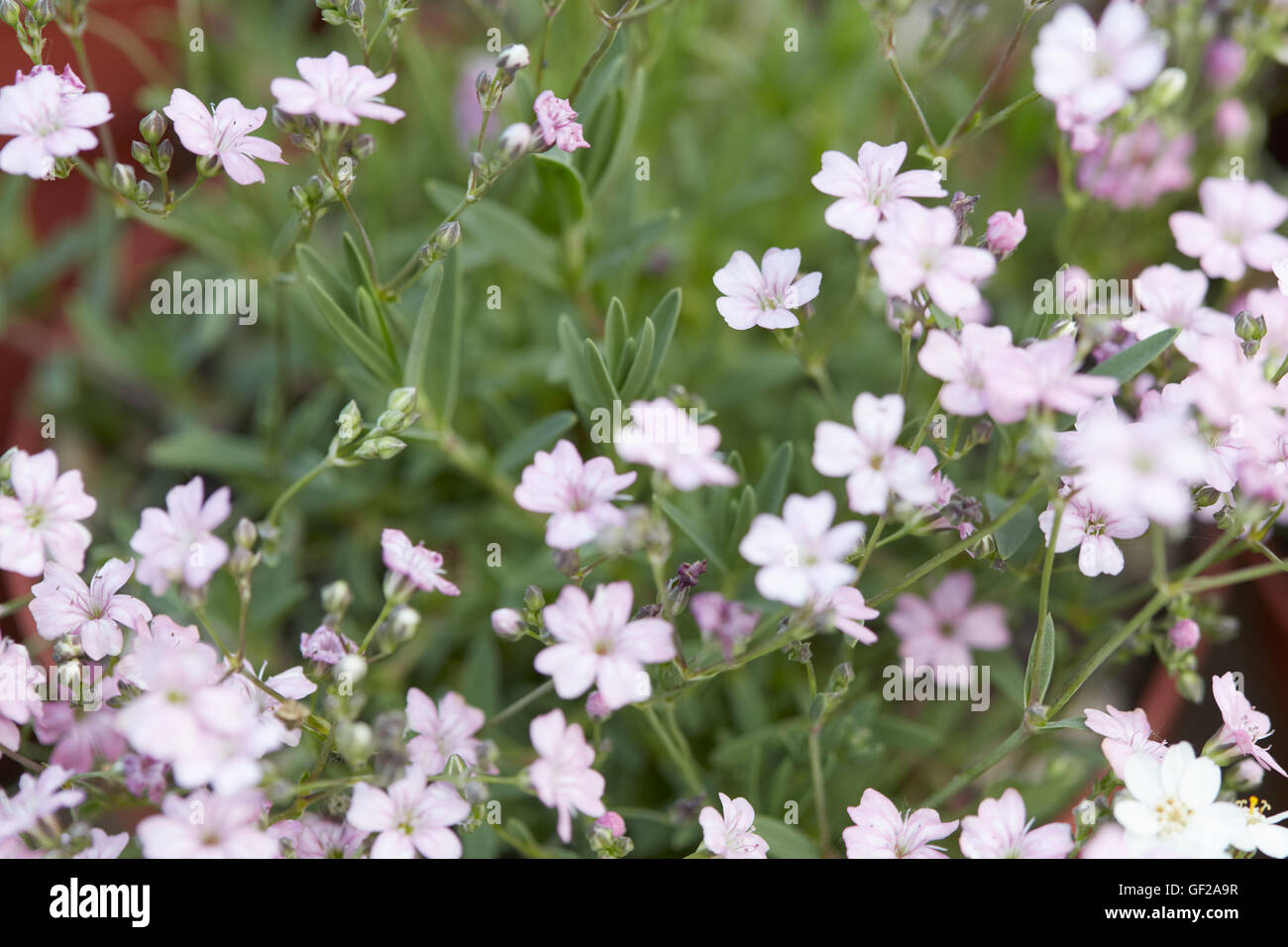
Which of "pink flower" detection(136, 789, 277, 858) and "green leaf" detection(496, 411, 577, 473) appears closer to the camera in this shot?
"pink flower" detection(136, 789, 277, 858)

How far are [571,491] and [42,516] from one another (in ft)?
1.33

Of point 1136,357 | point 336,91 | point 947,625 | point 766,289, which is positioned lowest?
point 947,625

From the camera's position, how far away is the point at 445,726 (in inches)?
33.4

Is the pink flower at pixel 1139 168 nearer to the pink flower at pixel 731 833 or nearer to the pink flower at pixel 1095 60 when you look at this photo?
the pink flower at pixel 1095 60

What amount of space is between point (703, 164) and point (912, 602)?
0.69 metres

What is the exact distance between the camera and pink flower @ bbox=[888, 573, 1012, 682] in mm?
1106

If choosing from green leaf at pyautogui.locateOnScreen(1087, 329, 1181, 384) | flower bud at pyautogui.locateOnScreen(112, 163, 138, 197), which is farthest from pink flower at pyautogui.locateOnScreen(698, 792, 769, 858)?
flower bud at pyautogui.locateOnScreen(112, 163, 138, 197)

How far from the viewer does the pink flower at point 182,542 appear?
2.44ft

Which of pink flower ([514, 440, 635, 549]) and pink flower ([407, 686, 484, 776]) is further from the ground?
pink flower ([514, 440, 635, 549])

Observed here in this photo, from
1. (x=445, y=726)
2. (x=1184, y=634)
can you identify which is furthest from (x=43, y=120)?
(x=1184, y=634)

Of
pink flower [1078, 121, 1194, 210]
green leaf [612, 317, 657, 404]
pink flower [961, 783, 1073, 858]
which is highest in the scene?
pink flower [1078, 121, 1194, 210]

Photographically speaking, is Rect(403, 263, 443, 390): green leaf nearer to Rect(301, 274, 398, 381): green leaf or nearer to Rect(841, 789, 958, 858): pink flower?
Rect(301, 274, 398, 381): green leaf

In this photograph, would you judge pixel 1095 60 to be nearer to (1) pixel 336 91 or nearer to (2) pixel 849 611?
(2) pixel 849 611

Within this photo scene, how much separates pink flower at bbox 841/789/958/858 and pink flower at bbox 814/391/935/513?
9.9 inches
